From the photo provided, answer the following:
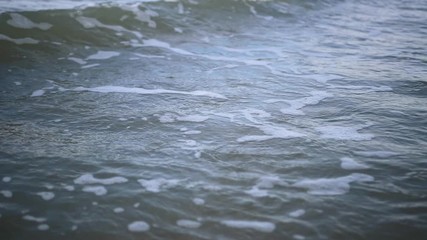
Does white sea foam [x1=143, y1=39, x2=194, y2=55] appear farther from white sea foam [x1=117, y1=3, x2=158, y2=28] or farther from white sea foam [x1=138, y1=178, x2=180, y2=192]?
white sea foam [x1=138, y1=178, x2=180, y2=192]

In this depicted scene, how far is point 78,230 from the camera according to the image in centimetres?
213

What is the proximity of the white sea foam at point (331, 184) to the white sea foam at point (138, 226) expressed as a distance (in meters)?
1.04

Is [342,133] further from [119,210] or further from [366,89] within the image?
[119,210]

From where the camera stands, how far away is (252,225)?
219cm

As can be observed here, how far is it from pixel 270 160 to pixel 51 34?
5.11 m

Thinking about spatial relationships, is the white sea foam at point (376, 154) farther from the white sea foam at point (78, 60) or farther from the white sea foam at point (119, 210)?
the white sea foam at point (78, 60)

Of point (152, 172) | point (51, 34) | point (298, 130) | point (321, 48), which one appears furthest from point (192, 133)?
point (51, 34)

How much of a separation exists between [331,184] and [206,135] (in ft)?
3.84

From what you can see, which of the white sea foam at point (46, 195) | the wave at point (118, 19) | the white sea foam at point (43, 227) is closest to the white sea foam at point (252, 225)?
the white sea foam at point (43, 227)

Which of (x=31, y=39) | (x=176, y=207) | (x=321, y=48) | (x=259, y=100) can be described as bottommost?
(x=176, y=207)

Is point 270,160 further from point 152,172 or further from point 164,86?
point 164,86

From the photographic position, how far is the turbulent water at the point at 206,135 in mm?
2244

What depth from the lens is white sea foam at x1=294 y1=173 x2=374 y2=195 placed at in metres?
2.50

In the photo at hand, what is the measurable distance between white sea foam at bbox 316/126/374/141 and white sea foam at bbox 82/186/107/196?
1.86 meters
